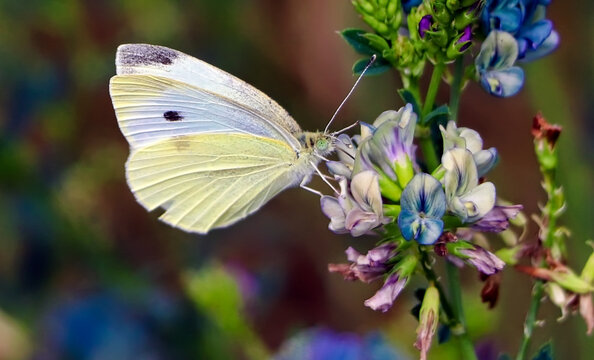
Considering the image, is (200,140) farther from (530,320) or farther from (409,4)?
(530,320)

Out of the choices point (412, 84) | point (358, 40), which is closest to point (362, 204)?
point (412, 84)

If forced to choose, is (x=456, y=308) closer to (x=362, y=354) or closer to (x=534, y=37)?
(x=534, y=37)

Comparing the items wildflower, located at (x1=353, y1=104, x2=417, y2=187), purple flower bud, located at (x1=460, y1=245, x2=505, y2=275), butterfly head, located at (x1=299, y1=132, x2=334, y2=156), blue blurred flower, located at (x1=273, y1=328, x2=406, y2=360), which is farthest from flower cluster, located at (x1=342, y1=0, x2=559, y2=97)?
blue blurred flower, located at (x1=273, y1=328, x2=406, y2=360)

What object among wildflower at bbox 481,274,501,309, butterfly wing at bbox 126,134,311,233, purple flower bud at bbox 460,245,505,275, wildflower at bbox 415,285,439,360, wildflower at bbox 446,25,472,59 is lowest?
butterfly wing at bbox 126,134,311,233

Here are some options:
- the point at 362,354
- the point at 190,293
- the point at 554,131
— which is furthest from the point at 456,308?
the point at 190,293

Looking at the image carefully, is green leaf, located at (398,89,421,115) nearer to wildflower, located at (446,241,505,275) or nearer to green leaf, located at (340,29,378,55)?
green leaf, located at (340,29,378,55)

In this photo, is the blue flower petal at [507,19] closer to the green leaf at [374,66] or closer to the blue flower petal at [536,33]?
the blue flower petal at [536,33]

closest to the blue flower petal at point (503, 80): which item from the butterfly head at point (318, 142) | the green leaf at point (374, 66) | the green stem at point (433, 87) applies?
the green stem at point (433, 87)
